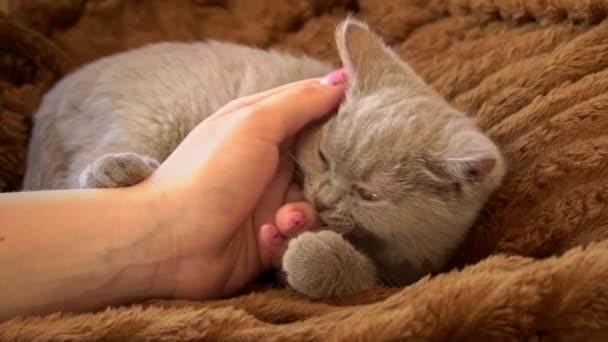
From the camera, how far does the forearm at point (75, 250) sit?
828mm

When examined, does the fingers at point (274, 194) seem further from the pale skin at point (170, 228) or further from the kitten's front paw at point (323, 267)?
the kitten's front paw at point (323, 267)

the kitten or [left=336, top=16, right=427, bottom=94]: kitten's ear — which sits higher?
[left=336, top=16, right=427, bottom=94]: kitten's ear

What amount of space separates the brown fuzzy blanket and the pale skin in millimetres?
57

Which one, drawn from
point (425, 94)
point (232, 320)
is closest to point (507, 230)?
point (425, 94)

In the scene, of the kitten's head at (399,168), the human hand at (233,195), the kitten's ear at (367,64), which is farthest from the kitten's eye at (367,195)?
the kitten's ear at (367,64)

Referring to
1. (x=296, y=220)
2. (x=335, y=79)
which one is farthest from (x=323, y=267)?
(x=335, y=79)

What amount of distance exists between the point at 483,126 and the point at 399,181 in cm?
30

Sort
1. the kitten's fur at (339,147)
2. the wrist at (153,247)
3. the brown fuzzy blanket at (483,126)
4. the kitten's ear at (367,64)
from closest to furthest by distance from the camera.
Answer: the brown fuzzy blanket at (483,126)
the wrist at (153,247)
the kitten's fur at (339,147)
the kitten's ear at (367,64)

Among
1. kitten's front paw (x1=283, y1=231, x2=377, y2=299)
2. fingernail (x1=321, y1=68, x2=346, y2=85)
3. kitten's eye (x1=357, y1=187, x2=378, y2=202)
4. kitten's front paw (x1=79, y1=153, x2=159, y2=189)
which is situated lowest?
kitten's front paw (x1=283, y1=231, x2=377, y2=299)

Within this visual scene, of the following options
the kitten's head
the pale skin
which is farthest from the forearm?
the kitten's head

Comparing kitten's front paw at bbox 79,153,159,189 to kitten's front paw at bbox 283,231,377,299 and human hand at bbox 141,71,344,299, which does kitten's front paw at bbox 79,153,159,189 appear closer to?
human hand at bbox 141,71,344,299

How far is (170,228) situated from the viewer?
93 centimetres

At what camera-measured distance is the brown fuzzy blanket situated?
29.7 inches

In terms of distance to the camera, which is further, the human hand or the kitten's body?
the kitten's body
